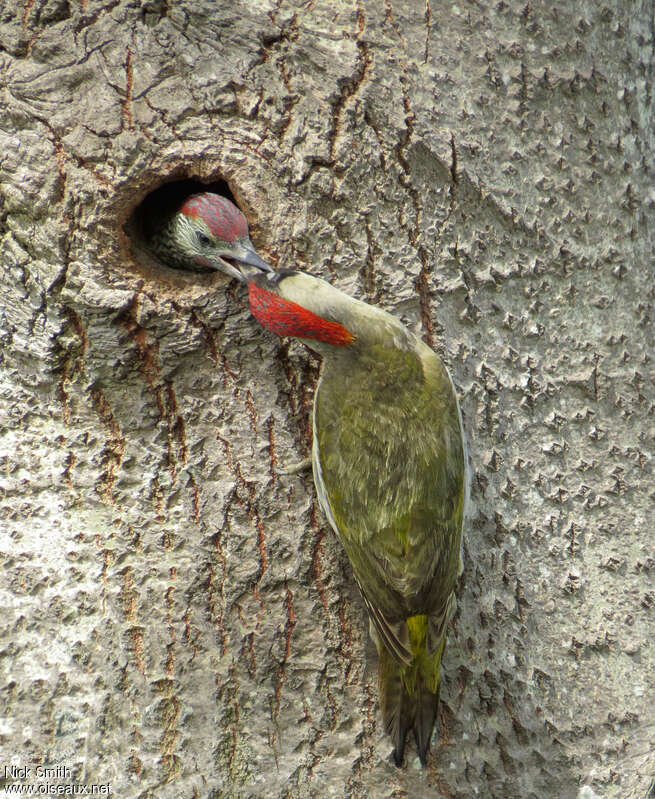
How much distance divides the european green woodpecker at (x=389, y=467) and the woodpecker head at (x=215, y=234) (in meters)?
0.01

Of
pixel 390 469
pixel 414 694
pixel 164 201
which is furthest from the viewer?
pixel 164 201

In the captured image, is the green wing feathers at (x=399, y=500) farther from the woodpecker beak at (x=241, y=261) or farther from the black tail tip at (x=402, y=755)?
the woodpecker beak at (x=241, y=261)

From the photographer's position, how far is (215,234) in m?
2.04

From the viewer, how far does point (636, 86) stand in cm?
227

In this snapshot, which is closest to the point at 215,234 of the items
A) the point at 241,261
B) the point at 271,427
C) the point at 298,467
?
the point at 241,261

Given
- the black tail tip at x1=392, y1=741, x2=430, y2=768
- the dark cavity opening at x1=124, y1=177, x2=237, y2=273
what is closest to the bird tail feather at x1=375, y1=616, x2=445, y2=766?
the black tail tip at x1=392, y1=741, x2=430, y2=768

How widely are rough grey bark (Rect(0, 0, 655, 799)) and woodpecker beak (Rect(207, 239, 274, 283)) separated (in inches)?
1.8

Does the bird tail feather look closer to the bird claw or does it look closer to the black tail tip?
the black tail tip

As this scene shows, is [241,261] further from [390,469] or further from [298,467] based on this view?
[390,469]

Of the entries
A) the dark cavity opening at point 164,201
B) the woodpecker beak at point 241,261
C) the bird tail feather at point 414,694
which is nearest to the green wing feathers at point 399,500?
the bird tail feather at point 414,694

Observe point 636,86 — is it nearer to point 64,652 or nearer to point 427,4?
point 427,4

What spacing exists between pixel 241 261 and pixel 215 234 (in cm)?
14

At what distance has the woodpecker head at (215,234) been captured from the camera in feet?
6.48

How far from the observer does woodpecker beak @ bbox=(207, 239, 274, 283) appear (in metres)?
1.94
